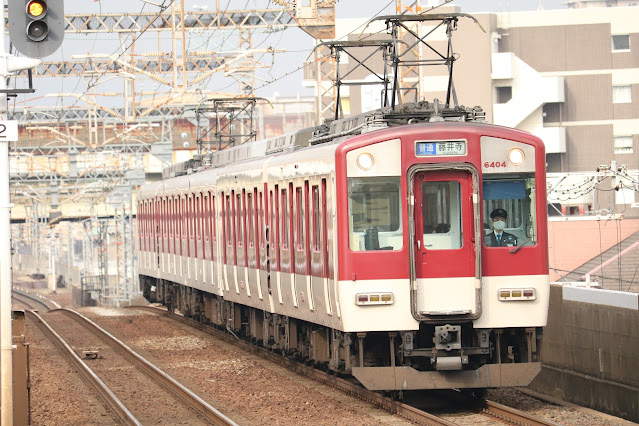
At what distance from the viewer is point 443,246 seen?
39.9ft

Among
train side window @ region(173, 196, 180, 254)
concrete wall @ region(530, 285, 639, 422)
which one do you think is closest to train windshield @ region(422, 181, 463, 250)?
concrete wall @ region(530, 285, 639, 422)

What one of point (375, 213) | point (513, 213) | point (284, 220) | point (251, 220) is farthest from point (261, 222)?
point (513, 213)

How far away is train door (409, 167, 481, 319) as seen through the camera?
1206cm

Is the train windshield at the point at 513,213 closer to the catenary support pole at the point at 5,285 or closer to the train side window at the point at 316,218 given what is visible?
the train side window at the point at 316,218

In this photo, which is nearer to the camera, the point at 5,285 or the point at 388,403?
the point at 5,285

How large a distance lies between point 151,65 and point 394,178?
44.6m

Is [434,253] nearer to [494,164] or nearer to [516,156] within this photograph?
[494,164]

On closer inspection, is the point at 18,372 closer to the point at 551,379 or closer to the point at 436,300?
the point at 436,300

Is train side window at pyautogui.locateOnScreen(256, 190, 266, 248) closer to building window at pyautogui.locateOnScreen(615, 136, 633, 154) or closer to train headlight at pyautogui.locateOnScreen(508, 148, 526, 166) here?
train headlight at pyautogui.locateOnScreen(508, 148, 526, 166)

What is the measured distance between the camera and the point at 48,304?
5703cm

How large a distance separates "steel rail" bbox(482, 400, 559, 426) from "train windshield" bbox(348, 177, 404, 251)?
1.79m

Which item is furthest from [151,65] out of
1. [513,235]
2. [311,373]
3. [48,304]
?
[513,235]

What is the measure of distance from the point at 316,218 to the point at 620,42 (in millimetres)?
50638

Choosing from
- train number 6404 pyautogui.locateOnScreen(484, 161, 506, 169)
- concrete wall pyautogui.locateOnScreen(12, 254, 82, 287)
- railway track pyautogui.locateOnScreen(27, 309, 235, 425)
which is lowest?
railway track pyautogui.locateOnScreen(27, 309, 235, 425)
